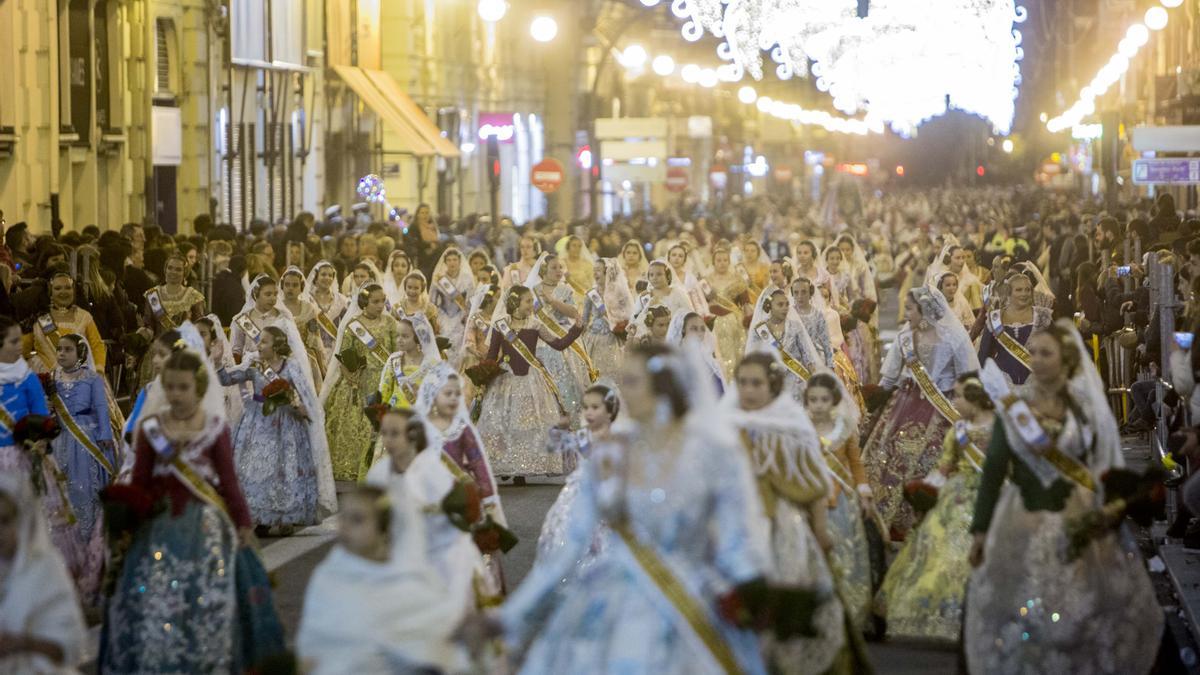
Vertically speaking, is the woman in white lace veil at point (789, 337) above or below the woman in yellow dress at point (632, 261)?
below

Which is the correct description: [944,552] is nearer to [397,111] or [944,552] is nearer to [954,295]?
[954,295]

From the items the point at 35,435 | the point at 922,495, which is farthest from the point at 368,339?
the point at 922,495

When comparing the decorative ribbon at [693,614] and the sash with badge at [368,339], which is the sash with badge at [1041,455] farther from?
the sash with badge at [368,339]

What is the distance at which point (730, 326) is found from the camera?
881 inches

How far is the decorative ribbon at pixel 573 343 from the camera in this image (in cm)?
1789

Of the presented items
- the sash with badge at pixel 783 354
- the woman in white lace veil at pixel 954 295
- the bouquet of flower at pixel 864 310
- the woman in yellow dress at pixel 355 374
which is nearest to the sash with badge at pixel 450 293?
the woman in yellow dress at pixel 355 374

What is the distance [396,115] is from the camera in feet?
139

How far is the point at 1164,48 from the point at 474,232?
26.0 metres

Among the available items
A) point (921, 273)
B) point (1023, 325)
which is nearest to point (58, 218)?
point (1023, 325)

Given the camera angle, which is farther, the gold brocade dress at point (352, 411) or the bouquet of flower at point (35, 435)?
the gold brocade dress at point (352, 411)

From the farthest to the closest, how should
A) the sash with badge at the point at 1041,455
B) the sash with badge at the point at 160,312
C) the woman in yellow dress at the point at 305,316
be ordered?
the woman in yellow dress at the point at 305,316
the sash with badge at the point at 160,312
the sash with badge at the point at 1041,455

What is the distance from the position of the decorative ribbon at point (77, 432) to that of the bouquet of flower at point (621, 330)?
7.24 m

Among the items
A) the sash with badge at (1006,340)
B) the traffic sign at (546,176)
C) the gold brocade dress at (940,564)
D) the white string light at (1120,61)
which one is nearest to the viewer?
the gold brocade dress at (940,564)

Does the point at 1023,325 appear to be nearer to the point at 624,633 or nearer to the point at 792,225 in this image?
the point at 624,633
